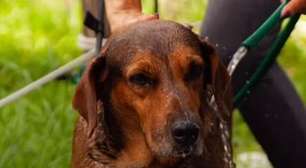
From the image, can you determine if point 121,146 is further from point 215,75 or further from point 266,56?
point 266,56

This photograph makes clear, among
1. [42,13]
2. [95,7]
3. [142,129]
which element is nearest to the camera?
[142,129]

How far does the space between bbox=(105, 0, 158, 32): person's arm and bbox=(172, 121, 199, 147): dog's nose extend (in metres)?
0.57

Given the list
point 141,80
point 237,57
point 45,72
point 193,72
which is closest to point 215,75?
point 193,72

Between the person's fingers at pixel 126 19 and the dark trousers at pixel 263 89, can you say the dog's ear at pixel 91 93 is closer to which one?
the person's fingers at pixel 126 19

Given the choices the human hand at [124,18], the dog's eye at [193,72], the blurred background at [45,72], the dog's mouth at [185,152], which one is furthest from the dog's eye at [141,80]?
the blurred background at [45,72]

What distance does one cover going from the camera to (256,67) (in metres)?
4.12

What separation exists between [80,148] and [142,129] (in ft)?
1.02

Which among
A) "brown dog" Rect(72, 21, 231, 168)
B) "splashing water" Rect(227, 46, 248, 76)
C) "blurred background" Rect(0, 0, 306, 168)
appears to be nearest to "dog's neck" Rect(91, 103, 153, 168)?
"brown dog" Rect(72, 21, 231, 168)

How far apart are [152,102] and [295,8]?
26.0 inches

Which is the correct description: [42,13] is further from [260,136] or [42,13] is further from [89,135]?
[89,135]

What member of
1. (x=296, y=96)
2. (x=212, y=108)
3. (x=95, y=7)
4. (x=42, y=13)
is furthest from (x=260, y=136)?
(x=42, y=13)

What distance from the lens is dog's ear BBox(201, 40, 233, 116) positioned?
3447 mm

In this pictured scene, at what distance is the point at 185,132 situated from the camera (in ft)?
10.3

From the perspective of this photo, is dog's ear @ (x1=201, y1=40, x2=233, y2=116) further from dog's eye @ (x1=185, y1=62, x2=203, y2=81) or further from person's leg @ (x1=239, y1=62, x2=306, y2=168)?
person's leg @ (x1=239, y1=62, x2=306, y2=168)
